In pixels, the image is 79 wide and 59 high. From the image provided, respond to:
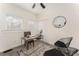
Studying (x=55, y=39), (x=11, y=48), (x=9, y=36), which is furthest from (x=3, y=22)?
(x=55, y=39)

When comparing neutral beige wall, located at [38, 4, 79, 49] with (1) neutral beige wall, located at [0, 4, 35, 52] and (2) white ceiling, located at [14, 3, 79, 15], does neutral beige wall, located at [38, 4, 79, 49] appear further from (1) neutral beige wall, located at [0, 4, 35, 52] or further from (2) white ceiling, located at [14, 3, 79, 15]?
(1) neutral beige wall, located at [0, 4, 35, 52]

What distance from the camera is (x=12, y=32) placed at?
4.50 ft

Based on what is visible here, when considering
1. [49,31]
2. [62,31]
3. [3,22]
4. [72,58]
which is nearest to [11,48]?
[3,22]

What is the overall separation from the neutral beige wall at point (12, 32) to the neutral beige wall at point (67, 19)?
0.19 metres

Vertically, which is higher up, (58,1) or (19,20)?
(58,1)

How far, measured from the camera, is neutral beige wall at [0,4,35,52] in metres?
1.35

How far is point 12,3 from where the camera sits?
53.9 inches

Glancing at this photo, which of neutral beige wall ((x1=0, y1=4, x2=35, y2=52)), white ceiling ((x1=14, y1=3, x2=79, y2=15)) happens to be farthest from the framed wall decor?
neutral beige wall ((x1=0, y1=4, x2=35, y2=52))

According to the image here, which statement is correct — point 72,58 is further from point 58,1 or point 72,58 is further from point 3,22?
point 3,22

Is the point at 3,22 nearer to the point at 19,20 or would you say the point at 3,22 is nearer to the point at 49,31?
the point at 19,20

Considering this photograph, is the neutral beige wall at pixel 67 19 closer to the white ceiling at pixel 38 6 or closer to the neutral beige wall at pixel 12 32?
the white ceiling at pixel 38 6

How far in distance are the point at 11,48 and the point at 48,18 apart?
634 millimetres

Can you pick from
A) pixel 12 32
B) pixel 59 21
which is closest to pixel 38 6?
pixel 59 21

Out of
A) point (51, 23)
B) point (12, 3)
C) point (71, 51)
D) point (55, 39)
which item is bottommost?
point (71, 51)
